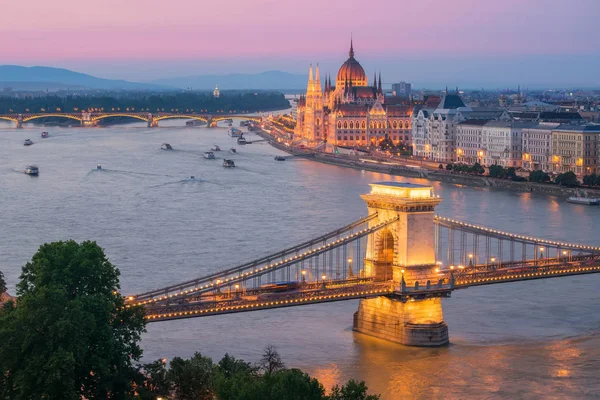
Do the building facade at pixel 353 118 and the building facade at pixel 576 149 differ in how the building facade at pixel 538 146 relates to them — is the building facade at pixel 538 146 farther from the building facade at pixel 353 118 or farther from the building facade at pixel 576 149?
the building facade at pixel 353 118

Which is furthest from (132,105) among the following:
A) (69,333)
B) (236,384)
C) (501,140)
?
(236,384)

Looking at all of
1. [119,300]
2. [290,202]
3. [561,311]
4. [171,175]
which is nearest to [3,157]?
[171,175]

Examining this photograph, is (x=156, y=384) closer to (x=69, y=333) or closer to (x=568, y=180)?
(x=69, y=333)

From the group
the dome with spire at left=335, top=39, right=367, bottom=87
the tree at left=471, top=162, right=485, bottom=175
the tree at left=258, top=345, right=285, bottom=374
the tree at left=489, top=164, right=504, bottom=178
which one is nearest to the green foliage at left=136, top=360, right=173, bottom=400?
the tree at left=258, top=345, right=285, bottom=374

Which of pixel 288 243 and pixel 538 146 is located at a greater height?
pixel 538 146

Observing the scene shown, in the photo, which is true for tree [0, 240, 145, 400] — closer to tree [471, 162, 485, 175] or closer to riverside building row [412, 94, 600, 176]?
riverside building row [412, 94, 600, 176]
